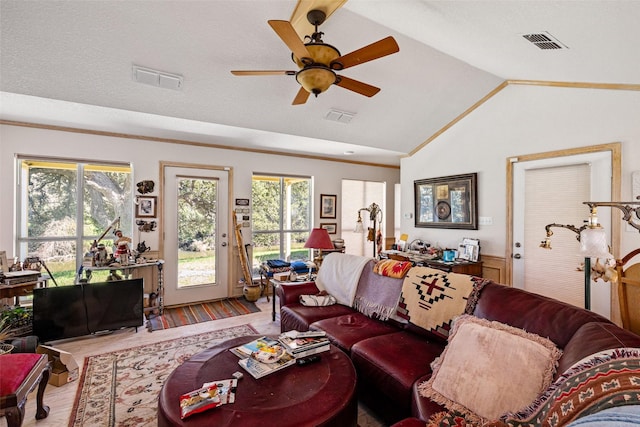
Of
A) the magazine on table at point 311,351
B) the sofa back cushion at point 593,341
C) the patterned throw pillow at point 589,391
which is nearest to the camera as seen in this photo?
the patterned throw pillow at point 589,391

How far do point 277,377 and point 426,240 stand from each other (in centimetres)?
379

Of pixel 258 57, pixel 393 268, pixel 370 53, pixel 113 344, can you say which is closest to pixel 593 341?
pixel 393 268

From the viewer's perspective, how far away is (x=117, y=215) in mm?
4105

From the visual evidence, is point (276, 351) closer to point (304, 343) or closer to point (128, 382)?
point (304, 343)

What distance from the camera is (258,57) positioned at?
2746 millimetres

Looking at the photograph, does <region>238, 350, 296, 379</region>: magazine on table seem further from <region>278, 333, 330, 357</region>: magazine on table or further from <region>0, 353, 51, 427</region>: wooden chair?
<region>0, 353, 51, 427</region>: wooden chair

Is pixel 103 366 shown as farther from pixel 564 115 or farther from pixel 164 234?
pixel 564 115

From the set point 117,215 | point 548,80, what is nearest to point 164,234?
point 117,215

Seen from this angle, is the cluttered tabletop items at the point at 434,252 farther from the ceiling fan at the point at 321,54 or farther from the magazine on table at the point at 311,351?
the ceiling fan at the point at 321,54

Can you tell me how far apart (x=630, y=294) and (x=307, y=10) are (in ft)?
9.00

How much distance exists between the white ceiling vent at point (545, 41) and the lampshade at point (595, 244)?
1.65 meters

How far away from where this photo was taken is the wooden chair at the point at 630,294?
64.9 inches

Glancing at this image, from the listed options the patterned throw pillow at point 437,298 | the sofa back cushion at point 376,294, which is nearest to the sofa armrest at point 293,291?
the sofa back cushion at point 376,294

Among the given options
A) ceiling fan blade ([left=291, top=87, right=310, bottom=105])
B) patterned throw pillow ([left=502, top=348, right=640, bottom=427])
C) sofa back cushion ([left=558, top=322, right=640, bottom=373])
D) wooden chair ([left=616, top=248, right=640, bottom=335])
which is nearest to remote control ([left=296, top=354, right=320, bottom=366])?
patterned throw pillow ([left=502, top=348, right=640, bottom=427])
